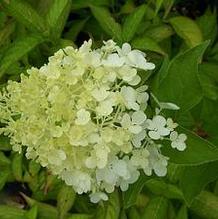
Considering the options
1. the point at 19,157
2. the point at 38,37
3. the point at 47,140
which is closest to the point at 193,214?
the point at 19,157

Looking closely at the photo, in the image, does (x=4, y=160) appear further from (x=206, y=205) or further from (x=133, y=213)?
(x=206, y=205)

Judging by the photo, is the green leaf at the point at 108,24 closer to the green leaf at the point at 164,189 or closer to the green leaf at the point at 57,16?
the green leaf at the point at 57,16

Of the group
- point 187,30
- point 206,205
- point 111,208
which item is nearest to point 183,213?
point 206,205

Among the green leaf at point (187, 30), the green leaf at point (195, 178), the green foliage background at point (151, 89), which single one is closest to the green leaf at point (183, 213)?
the green foliage background at point (151, 89)

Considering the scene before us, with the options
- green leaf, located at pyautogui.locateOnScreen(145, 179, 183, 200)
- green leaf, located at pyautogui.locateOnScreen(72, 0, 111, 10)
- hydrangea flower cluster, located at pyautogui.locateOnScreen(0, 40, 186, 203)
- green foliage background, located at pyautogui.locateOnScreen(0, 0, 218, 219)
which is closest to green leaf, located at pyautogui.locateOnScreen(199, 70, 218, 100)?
green foliage background, located at pyautogui.locateOnScreen(0, 0, 218, 219)

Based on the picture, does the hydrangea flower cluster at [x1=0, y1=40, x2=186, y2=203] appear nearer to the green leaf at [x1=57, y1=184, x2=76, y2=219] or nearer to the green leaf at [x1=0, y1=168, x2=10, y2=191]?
the green leaf at [x1=57, y1=184, x2=76, y2=219]

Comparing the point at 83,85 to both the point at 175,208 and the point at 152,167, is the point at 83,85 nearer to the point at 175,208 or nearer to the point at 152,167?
the point at 152,167
